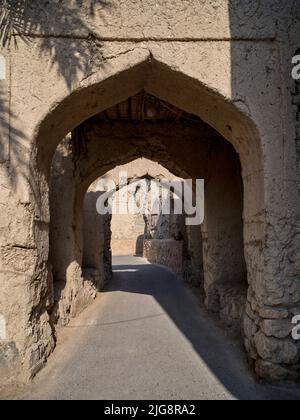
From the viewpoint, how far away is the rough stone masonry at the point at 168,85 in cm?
340

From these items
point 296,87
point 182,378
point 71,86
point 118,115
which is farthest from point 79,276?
point 296,87

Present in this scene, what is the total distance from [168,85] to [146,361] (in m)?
3.05

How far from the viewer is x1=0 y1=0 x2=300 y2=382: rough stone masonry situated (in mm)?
3400

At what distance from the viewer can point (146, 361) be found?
3.96 m

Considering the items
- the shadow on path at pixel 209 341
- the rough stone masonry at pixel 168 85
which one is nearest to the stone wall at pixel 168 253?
the shadow on path at pixel 209 341

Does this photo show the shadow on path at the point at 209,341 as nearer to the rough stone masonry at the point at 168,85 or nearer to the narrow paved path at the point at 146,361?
the narrow paved path at the point at 146,361

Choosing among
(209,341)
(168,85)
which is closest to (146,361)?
(209,341)

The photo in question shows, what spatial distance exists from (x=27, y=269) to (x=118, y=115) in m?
4.08

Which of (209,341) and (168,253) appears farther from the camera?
(168,253)

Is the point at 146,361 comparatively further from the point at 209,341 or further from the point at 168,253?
the point at 168,253

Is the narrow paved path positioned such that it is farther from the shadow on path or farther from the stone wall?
the stone wall
